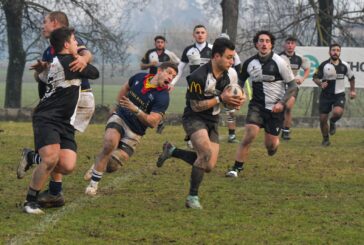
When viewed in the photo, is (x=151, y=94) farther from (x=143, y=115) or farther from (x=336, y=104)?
(x=336, y=104)

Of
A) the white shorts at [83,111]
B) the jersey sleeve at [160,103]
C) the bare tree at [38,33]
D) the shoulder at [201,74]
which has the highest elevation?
the shoulder at [201,74]

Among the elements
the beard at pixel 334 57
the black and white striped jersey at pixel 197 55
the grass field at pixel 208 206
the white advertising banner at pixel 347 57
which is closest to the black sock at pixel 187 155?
the grass field at pixel 208 206

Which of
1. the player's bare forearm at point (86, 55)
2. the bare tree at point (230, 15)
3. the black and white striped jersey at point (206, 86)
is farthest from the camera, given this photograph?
the bare tree at point (230, 15)

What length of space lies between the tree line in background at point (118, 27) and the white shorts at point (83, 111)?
16415mm

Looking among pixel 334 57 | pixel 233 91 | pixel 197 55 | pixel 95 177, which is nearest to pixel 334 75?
pixel 334 57

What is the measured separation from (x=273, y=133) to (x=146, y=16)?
438 feet

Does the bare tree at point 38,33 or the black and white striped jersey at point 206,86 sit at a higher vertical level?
the black and white striped jersey at point 206,86

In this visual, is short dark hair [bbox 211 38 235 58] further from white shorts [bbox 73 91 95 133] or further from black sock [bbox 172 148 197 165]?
white shorts [bbox 73 91 95 133]

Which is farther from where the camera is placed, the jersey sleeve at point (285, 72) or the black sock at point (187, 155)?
the jersey sleeve at point (285, 72)

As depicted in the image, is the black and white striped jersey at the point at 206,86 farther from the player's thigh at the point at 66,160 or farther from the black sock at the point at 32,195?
the black sock at the point at 32,195

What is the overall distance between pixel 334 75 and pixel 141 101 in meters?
8.43

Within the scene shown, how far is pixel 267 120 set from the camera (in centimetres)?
1171

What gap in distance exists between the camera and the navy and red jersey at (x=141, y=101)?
9.36 m

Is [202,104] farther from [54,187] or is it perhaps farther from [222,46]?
[54,187]
